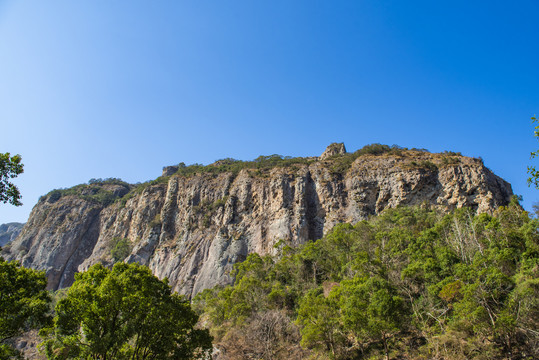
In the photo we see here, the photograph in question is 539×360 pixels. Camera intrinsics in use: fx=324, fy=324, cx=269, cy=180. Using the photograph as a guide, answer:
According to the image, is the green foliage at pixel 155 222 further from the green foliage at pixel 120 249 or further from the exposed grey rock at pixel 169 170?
the exposed grey rock at pixel 169 170

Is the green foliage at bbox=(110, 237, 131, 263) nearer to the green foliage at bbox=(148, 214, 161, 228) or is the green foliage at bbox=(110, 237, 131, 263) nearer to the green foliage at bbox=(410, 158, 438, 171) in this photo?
the green foliage at bbox=(148, 214, 161, 228)

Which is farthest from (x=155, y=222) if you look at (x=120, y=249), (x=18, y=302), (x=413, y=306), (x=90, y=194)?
(x=18, y=302)

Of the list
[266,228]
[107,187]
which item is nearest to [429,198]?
[266,228]

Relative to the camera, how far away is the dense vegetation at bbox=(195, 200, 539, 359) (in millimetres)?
19297

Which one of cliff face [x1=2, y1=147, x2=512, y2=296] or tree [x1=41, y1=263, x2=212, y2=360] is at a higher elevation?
cliff face [x1=2, y1=147, x2=512, y2=296]

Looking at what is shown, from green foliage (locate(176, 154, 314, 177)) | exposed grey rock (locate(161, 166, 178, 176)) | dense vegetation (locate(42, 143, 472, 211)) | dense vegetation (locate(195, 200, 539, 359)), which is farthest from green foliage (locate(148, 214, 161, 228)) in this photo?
dense vegetation (locate(195, 200, 539, 359))

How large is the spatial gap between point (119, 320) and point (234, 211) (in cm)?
4529

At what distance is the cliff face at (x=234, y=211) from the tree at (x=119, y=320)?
3434cm

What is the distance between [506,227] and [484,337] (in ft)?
45.3

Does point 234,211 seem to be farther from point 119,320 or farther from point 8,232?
point 8,232

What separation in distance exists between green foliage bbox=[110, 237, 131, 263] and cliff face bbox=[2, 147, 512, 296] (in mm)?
270

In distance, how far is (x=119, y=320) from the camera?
1491 centimetres

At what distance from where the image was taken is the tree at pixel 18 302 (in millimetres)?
11984

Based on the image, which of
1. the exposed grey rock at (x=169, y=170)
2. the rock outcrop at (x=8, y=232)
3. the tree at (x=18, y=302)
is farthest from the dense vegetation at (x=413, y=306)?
the rock outcrop at (x=8, y=232)
